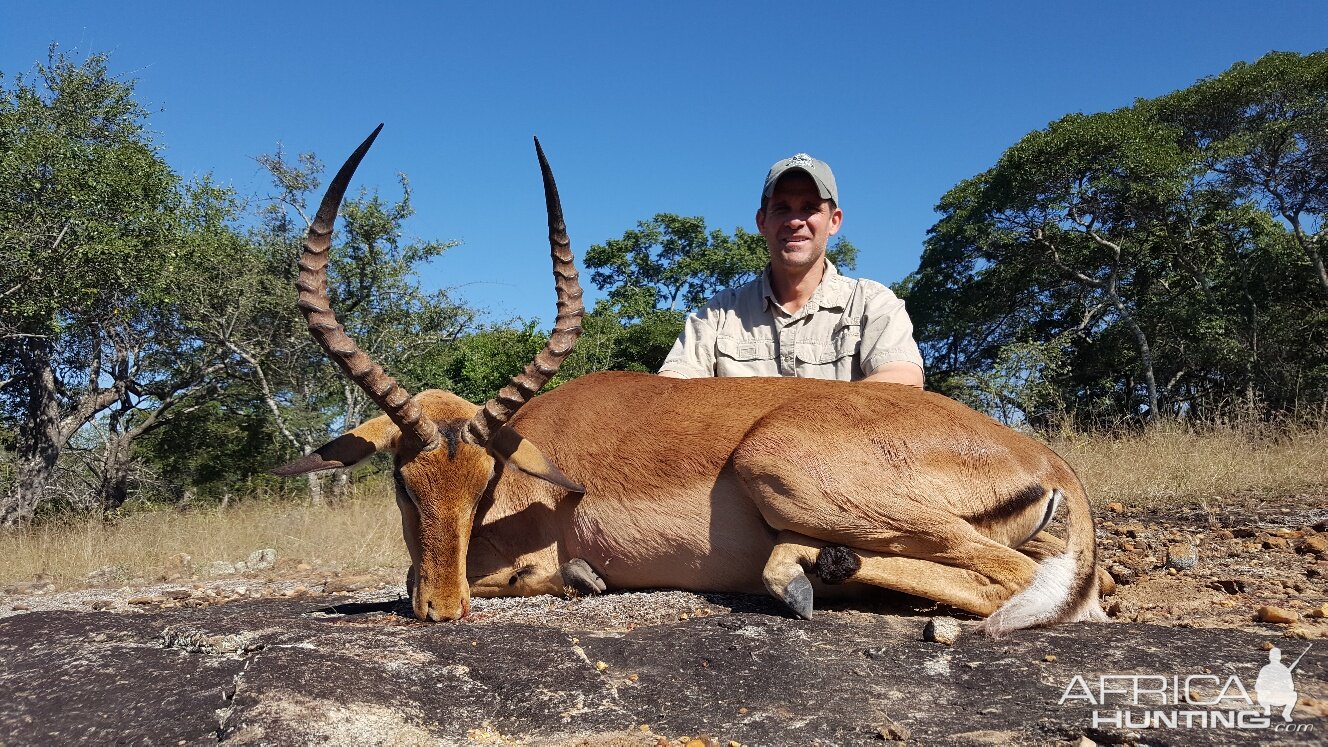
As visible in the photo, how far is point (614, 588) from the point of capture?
4926mm

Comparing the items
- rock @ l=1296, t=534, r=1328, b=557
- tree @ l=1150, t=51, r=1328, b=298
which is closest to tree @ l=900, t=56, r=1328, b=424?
tree @ l=1150, t=51, r=1328, b=298

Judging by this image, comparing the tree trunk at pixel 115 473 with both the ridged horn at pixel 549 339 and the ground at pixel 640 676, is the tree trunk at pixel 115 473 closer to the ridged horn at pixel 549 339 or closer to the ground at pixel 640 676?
the ground at pixel 640 676

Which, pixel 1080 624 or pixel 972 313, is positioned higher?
pixel 972 313

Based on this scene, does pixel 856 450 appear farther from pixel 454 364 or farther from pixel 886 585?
pixel 454 364

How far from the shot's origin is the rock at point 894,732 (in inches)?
102

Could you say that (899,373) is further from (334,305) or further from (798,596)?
(334,305)

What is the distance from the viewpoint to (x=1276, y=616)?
13.0 ft

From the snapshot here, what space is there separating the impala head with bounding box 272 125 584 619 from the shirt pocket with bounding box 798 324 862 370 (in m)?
2.47

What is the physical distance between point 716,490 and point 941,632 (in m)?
1.42

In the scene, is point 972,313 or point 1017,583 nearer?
point 1017,583

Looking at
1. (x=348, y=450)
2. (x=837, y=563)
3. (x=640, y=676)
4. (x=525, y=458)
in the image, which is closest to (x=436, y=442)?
(x=525, y=458)

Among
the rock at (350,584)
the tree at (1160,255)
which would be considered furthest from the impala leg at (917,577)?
the tree at (1160,255)

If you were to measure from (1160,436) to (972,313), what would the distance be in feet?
58.6

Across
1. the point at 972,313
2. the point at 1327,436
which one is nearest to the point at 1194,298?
the point at 972,313
